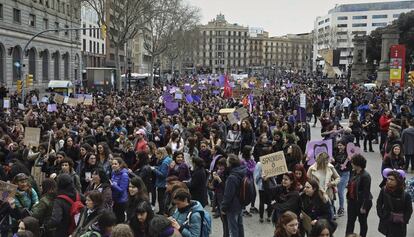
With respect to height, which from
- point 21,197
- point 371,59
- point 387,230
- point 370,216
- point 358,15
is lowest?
point 370,216

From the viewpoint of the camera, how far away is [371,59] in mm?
64062

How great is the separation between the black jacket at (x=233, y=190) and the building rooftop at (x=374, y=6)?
132729 millimetres

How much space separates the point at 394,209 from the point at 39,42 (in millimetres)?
46156

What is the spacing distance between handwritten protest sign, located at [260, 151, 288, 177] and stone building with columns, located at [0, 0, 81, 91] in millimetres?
27031

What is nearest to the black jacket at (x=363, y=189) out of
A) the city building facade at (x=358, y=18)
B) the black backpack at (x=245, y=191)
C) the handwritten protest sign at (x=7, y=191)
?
the black backpack at (x=245, y=191)

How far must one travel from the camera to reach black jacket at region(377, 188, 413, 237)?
6234 millimetres

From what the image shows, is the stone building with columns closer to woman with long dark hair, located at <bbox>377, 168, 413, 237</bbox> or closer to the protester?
the protester

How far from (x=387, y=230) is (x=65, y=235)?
13.3 feet

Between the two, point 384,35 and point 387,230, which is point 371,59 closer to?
point 384,35

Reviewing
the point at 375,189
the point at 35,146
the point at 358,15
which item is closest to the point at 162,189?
the point at 35,146

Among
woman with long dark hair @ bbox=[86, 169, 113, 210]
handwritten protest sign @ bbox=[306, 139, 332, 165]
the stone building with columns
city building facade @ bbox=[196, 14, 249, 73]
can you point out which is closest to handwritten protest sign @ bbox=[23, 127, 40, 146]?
woman with long dark hair @ bbox=[86, 169, 113, 210]

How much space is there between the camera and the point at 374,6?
439 feet

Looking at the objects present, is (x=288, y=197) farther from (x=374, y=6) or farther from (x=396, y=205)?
(x=374, y=6)

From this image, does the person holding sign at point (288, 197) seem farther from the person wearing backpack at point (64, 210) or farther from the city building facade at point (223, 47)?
the city building facade at point (223, 47)
